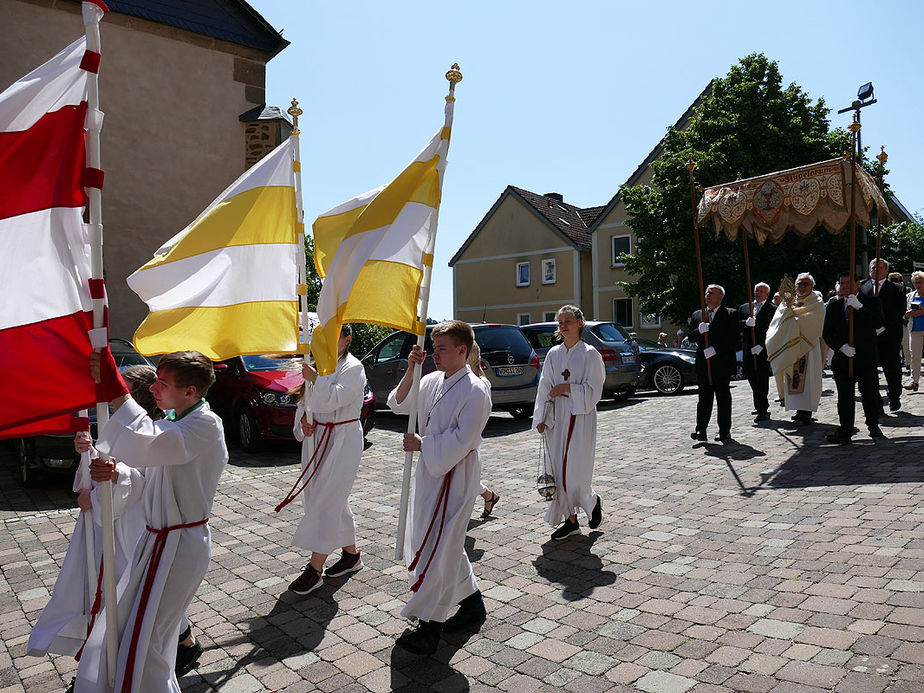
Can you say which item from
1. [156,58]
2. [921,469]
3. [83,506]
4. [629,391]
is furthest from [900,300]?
[156,58]

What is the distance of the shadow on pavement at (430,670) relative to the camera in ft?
11.8

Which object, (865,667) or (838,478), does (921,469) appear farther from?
(865,667)

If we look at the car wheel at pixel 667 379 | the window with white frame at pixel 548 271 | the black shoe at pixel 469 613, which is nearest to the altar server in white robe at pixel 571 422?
the black shoe at pixel 469 613

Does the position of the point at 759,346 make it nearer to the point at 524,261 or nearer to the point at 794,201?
the point at 794,201

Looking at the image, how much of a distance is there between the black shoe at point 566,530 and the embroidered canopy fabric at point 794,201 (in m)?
5.81

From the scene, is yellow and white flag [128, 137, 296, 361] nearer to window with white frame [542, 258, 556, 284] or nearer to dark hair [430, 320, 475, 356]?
dark hair [430, 320, 475, 356]

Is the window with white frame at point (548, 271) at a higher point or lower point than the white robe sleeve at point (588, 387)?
higher

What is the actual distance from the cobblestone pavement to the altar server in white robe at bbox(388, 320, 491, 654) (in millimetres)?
190

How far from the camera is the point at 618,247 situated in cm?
3772

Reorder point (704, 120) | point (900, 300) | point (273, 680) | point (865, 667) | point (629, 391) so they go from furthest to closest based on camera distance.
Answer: point (704, 120), point (629, 391), point (900, 300), point (273, 680), point (865, 667)

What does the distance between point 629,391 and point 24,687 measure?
1316 centimetres

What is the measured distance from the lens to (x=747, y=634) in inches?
156

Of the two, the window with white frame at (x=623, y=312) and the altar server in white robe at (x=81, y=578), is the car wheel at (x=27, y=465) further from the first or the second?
the window with white frame at (x=623, y=312)

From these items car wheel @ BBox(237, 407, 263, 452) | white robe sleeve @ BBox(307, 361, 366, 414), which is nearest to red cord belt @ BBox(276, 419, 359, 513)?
white robe sleeve @ BBox(307, 361, 366, 414)
